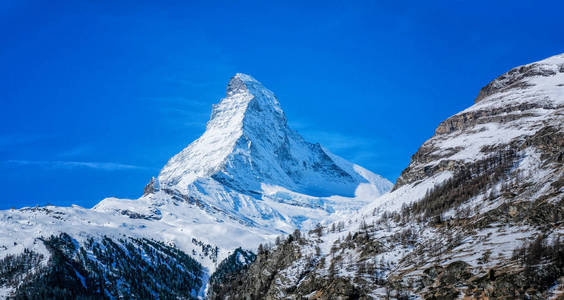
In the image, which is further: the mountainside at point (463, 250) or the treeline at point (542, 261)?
the mountainside at point (463, 250)

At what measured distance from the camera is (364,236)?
178250mm

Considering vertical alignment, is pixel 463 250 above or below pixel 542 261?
above

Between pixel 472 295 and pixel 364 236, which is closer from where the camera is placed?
pixel 472 295

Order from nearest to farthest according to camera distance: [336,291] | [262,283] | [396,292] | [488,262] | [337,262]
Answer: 1. [488,262]
2. [396,292]
3. [336,291]
4. [337,262]
5. [262,283]

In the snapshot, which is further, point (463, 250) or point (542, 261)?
point (463, 250)

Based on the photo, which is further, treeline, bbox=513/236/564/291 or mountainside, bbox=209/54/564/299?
mountainside, bbox=209/54/564/299

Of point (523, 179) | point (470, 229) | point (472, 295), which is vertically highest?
point (523, 179)

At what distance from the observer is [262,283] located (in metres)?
192

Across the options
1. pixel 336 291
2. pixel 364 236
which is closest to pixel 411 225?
pixel 364 236

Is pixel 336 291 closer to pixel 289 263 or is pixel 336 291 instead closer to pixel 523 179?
pixel 289 263

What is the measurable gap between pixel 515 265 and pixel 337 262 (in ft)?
238

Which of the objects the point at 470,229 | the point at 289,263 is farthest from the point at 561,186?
the point at 289,263

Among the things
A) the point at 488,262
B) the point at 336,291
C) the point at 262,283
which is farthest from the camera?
the point at 262,283

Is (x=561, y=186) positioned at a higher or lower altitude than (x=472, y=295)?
higher
